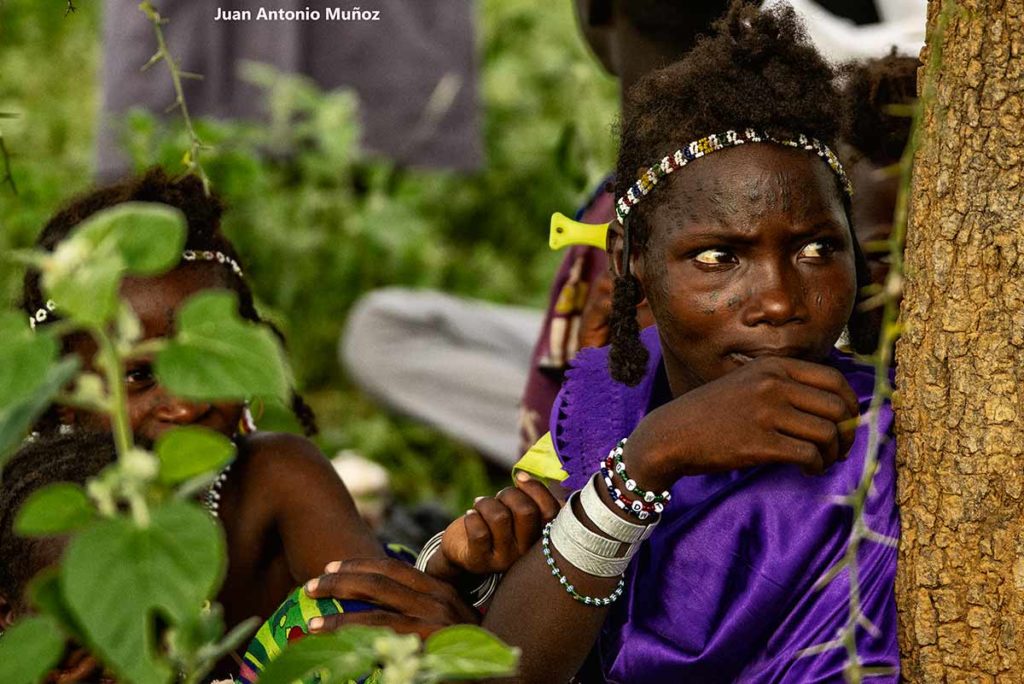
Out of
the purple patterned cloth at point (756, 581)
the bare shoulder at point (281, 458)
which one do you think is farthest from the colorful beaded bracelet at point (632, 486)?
the bare shoulder at point (281, 458)

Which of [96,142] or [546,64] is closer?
[96,142]

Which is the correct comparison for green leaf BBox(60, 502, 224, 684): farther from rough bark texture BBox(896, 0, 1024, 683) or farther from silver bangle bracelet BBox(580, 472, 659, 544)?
rough bark texture BBox(896, 0, 1024, 683)

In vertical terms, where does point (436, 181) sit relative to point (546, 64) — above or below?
below

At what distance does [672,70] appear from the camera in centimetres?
199

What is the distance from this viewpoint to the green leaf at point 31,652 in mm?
1178

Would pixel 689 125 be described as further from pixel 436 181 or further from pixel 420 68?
pixel 436 181

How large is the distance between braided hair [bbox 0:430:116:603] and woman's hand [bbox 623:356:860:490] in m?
0.95

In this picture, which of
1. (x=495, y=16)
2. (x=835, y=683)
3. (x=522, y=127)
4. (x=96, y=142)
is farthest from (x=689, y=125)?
(x=495, y=16)

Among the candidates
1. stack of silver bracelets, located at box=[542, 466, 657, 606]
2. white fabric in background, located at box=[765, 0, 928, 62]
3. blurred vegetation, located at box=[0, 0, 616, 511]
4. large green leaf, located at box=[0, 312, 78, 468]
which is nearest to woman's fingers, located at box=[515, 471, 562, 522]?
stack of silver bracelets, located at box=[542, 466, 657, 606]

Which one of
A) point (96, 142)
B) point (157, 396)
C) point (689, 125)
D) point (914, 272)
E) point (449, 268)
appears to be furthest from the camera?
point (449, 268)

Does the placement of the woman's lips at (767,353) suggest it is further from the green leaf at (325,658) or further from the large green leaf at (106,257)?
the large green leaf at (106,257)

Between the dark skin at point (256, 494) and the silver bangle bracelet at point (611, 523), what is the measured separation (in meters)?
0.80

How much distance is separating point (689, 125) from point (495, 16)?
5372 mm

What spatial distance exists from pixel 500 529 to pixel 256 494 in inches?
30.3
